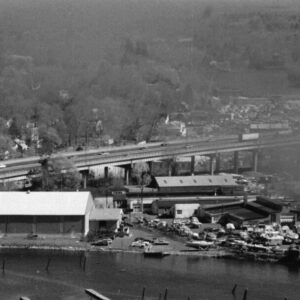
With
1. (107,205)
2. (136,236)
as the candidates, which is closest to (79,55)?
(107,205)

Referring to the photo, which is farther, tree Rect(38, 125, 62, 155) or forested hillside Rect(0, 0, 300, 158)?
forested hillside Rect(0, 0, 300, 158)

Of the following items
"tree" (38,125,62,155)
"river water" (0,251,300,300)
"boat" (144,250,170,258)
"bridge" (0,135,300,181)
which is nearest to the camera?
"river water" (0,251,300,300)

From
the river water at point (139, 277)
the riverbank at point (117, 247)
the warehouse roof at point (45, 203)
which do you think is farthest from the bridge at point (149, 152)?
the river water at point (139, 277)

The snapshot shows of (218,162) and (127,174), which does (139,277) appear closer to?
(127,174)

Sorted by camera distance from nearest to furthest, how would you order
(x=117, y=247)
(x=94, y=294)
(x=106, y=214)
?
(x=94, y=294) → (x=117, y=247) → (x=106, y=214)

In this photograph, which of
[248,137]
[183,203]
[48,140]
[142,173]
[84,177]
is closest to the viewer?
[183,203]

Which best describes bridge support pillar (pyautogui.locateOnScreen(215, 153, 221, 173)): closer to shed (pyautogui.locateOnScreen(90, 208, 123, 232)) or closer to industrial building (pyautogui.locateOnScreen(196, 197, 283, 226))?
industrial building (pyautogui.locateOnScreen(196, 197, 283, 226))

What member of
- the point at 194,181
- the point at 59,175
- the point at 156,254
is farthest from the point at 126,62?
the point at 156,254

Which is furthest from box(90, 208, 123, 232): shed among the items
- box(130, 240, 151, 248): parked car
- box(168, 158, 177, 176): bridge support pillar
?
box(168, 158, 177, 176): bridge support pillar
